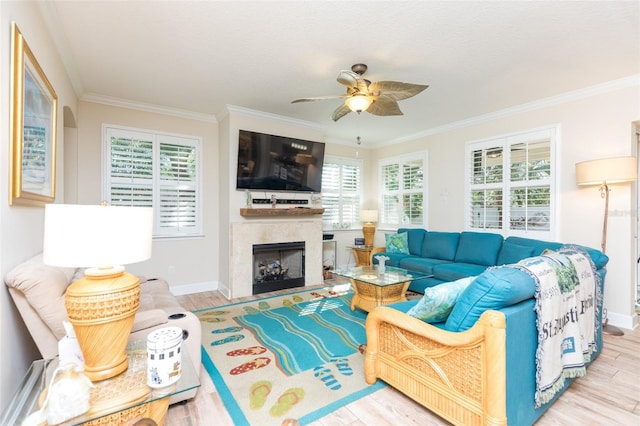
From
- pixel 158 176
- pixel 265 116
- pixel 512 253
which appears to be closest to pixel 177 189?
pixel 158 176

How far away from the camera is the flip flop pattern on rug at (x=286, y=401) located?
6.04 ft

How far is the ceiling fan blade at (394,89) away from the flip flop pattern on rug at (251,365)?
2557 millimetres

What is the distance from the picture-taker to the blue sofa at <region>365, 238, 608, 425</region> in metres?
1.45

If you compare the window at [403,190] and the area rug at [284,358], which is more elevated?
the window at [403,190]

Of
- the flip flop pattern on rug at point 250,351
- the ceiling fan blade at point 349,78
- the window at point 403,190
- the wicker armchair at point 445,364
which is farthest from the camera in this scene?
the window at point 403,190

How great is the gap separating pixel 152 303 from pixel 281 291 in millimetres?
2391

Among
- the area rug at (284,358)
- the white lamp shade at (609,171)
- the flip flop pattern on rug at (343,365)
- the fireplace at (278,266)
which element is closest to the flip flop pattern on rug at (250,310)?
the area rug at (284,358)

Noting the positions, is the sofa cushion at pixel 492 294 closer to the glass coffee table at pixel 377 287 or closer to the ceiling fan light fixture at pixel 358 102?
the glass coffee table at pixel 377 287

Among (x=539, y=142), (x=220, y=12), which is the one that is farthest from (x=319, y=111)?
(x=539, y=142)

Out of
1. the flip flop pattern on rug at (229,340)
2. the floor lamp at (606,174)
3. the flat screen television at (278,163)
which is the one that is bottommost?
the flip flop pattern on rug at (229,340)

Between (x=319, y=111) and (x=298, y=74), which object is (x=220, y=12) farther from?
(x=319, y=111)

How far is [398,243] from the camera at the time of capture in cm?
505

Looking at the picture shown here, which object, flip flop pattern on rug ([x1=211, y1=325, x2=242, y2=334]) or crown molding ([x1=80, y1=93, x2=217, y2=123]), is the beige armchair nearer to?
flip flop pattern on rug ([x1=211, y1=325, x2=242, y2=334])

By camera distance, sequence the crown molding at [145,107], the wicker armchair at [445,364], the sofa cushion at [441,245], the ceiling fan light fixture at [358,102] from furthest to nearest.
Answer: the sofa cushion at [441,245], the crown molding at [145,107], the ceiling fan light fixture at [358,102], the wicker armchair at [445,364]
